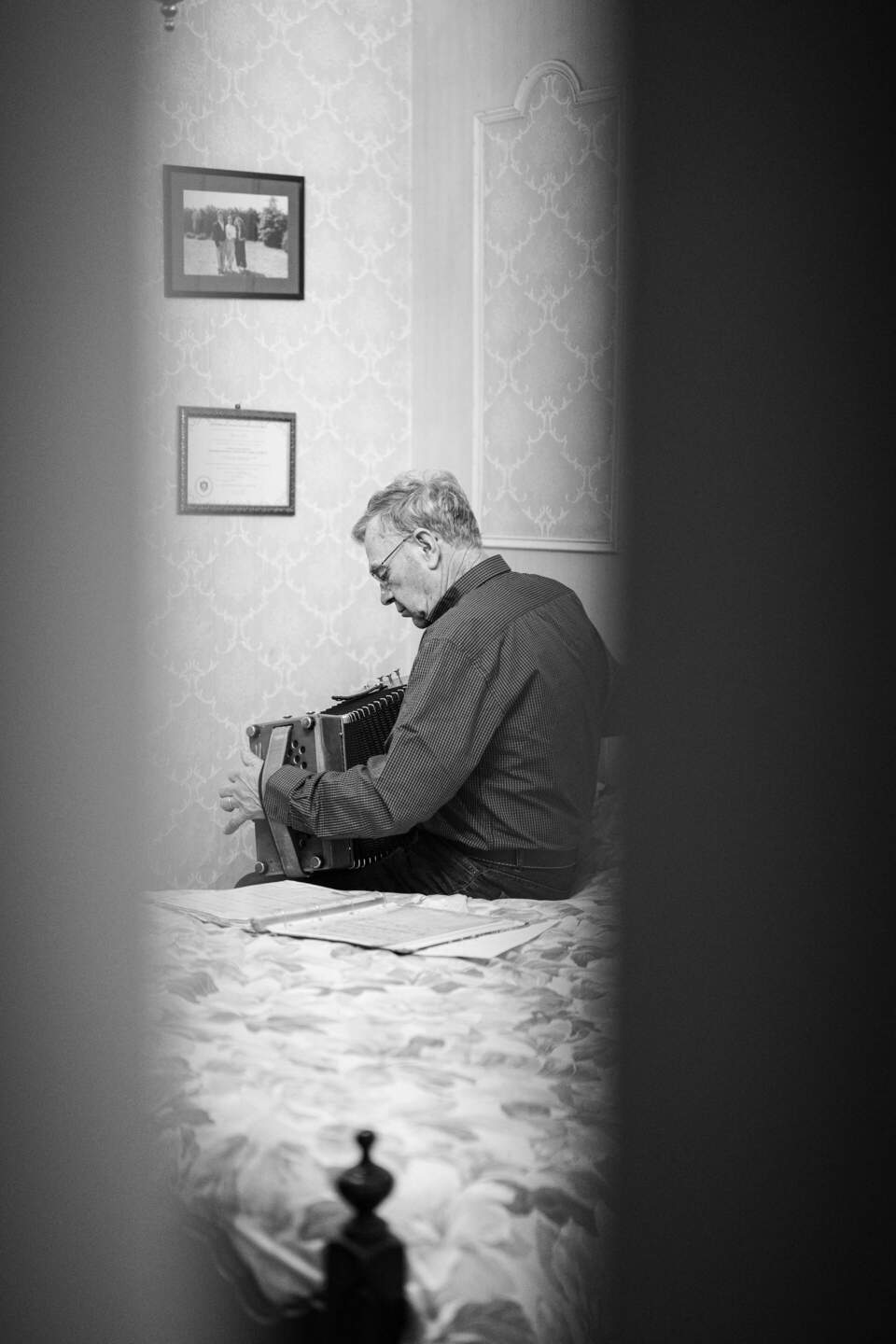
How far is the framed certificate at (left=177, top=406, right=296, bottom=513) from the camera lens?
3.09 meters

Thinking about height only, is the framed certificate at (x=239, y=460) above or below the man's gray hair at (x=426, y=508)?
above

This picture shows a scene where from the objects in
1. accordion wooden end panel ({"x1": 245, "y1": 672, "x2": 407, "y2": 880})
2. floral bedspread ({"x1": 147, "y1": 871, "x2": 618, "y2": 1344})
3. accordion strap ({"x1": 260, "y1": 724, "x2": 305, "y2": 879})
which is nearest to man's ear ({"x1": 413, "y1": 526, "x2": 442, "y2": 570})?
accordion wooden end panel ({"x1": 245, "y1": 672, "x2": 407, "y2": 880})

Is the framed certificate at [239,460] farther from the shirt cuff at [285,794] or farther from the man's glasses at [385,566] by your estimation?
the shirt cuff at [285,794]

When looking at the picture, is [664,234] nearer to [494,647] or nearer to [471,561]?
[494,647]

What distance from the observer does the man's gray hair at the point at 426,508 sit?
2.36 meters

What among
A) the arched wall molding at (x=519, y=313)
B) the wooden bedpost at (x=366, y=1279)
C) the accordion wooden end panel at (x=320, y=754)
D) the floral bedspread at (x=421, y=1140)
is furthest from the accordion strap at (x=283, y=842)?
the wooden bedpost at (x=366, y=1279)

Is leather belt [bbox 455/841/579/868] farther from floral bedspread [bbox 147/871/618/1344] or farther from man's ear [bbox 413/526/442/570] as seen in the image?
floral bedspread [bbox 147/871/618/1344]

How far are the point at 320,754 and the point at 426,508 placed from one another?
538 mm

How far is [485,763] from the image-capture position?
2.04 m

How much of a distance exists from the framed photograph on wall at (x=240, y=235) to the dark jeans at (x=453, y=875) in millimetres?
1589

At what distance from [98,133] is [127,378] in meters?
0.06

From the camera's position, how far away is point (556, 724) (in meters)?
2.02

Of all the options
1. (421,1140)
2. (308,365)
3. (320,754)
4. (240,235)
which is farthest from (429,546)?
(421,1140)

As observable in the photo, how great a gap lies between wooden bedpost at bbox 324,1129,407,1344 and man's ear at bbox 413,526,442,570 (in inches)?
68.1
